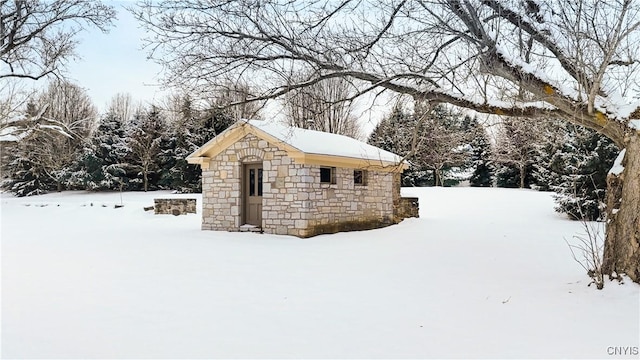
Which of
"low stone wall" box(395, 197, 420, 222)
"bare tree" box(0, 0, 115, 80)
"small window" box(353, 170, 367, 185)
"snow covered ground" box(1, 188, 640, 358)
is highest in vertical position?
"bare tree" box(0, 0, 115, 80)

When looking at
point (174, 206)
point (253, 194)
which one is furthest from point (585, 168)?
point (174, 206)

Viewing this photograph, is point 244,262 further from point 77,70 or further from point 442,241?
point 77,70

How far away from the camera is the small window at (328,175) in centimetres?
1202

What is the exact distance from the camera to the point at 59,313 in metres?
4.29

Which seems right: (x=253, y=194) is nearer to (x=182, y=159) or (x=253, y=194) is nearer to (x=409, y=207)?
(x=409, y=207)

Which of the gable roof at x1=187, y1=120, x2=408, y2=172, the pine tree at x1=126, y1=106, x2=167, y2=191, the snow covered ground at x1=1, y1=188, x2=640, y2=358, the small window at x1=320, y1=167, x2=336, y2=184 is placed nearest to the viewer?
the snow covered ground at x1=1, y1=188, x2=640, y2=358

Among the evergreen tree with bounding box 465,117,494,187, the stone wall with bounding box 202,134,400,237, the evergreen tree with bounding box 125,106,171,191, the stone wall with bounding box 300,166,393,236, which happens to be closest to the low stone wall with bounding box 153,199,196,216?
the stone wall with bounding box 202,134,400,237

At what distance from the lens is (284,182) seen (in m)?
11.3

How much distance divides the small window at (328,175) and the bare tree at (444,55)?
17.9ft

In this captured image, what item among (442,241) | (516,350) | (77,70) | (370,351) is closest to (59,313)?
(370,351)

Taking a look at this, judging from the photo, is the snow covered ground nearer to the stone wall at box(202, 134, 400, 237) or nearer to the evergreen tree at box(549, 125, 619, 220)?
the stone wall at box(202, 134, 400, 237)

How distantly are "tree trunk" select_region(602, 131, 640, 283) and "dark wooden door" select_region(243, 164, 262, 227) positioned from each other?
8.57 metres

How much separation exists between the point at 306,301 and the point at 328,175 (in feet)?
24.4

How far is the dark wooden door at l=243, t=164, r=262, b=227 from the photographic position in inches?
479
